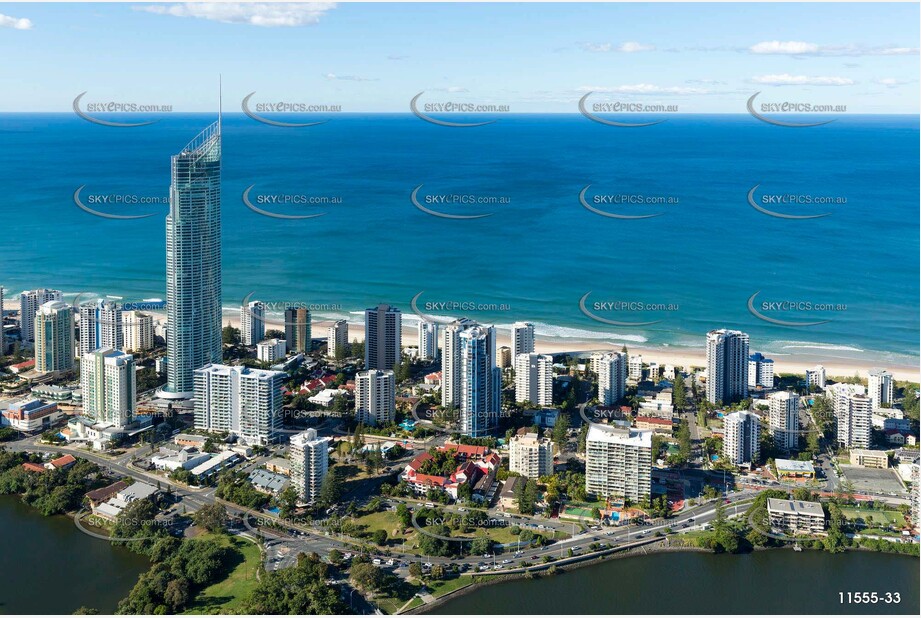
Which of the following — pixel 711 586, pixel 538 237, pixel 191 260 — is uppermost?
pixel 538 237

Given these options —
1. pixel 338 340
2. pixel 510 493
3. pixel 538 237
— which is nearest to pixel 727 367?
pixel 510 493

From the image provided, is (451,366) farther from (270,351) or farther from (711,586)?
(711,586)

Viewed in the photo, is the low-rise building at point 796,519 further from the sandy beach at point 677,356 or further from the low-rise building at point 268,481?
the sandy beach at point 677,356

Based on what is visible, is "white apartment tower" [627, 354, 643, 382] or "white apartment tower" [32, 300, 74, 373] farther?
"white apartment tower" [627, 354, 643, 382]

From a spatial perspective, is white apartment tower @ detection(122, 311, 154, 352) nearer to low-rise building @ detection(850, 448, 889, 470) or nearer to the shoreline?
the shoreline

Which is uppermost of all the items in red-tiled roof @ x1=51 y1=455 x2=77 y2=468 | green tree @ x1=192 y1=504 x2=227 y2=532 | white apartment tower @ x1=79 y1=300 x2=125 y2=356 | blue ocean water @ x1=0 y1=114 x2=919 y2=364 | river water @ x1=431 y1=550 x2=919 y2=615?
blue ocean water @ x1=0 y1=114 x2=919 y2=364

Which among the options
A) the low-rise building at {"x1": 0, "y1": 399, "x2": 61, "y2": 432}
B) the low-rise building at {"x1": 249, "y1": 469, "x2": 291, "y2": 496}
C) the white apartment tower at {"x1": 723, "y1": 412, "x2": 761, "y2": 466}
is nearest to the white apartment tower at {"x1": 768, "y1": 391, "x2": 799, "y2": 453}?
the white apartment tower at {"x1": 723, "y1": 412, "x2": 761, "y2": 466}

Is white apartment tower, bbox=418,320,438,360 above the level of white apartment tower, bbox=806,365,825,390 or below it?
above
